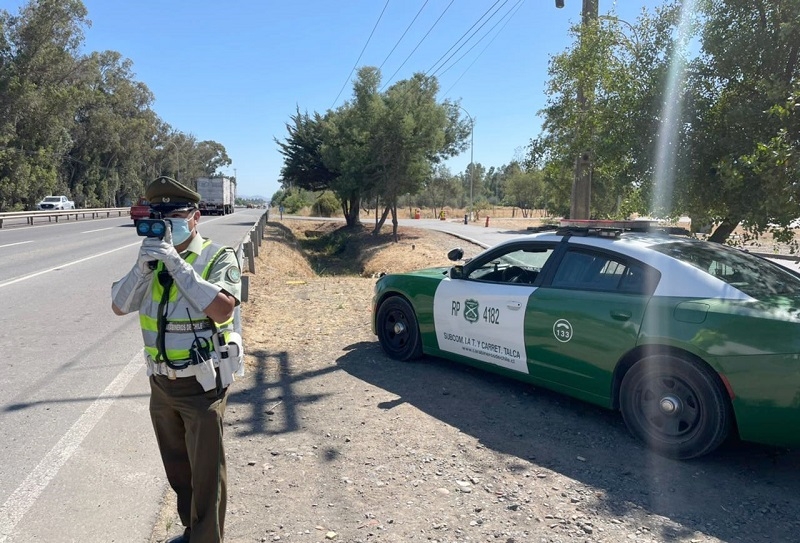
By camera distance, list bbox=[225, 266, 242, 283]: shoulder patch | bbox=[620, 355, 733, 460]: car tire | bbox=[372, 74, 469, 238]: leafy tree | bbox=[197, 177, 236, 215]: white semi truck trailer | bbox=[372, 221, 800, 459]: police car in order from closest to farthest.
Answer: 1. bbox=[225, 266, 242, 283]: shoulder patch
2. bbox=[372, 221, 800, 459]: police car
3. bbox=[620, 355, 733, 460]: car tire
4. bbox=[372, 74, 469, 238]: leafy tree
5. bbox=[197, 177, 236, 215]: white semi truck trailer

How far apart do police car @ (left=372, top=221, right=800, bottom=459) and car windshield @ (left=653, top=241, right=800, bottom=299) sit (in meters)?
0.01

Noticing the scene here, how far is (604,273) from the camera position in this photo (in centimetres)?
457

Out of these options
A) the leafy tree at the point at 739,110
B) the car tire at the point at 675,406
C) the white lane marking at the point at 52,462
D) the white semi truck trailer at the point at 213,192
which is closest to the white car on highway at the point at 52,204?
the white semi truck trailer at the point at 213,192

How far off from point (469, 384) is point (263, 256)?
11.9 metres

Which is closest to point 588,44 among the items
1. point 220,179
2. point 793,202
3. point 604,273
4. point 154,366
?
point 793,202

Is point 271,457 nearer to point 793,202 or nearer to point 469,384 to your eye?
point 469,384

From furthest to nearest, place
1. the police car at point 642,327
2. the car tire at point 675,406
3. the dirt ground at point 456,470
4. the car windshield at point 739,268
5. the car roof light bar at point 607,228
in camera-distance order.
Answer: the car roof light bar at point 607,228
the car windshield at point 739,268
the car tire at point 675,406
the police car at point 642,327
the dirt ground at point 456,470

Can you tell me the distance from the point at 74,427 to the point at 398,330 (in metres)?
3.05

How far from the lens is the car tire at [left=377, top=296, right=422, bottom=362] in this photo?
6.03 meters

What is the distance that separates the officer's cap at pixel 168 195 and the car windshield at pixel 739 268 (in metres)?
3.42

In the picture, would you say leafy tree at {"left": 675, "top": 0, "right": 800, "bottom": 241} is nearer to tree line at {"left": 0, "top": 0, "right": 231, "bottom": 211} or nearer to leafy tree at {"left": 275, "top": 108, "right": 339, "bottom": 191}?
leafy tree at {"left": 275, "top": 108, "right": 339, "bottom": 191}

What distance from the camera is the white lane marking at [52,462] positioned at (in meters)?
3.21

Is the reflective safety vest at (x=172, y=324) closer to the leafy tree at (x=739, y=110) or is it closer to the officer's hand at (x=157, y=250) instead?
the officer's hand at (x=157, y=250)

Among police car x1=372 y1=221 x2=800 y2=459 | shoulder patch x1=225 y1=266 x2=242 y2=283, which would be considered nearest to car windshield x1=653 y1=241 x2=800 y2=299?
police car x1=372 y1=221 x2=800 y2=459
